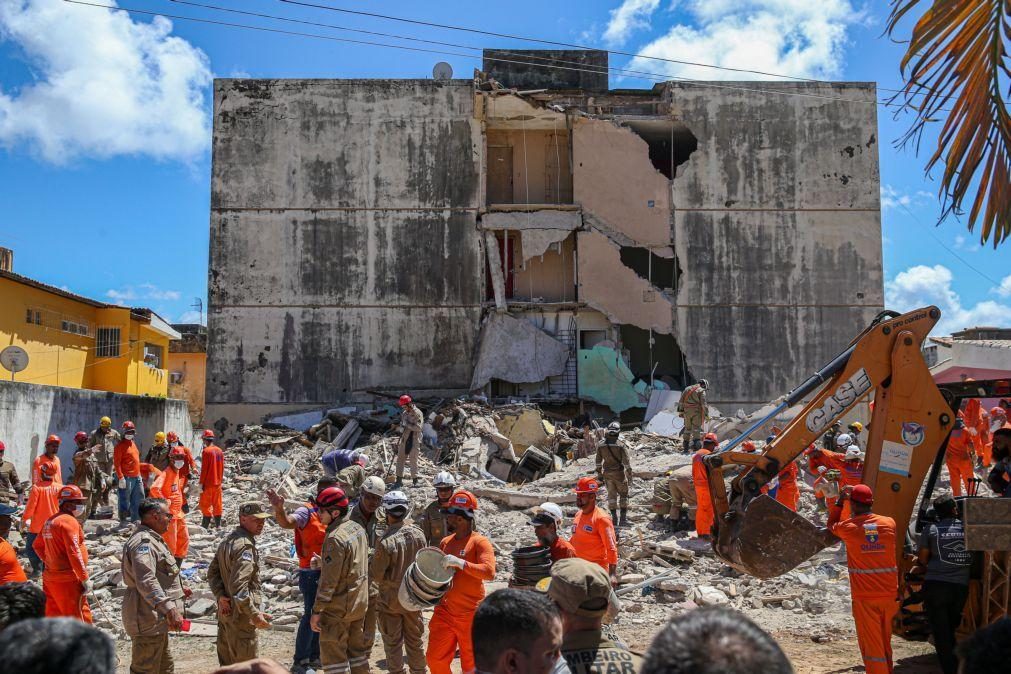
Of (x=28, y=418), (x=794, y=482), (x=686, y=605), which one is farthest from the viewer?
(x=28, y=418)

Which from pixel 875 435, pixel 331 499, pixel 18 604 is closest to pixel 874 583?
pixel 875 435

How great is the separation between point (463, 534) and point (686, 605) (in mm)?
4669

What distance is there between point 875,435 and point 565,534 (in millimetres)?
6035

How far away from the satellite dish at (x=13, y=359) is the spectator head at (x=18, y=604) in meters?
23.0

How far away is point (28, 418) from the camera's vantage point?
16828mm

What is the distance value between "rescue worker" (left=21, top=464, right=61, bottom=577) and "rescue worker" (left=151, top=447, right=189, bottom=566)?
1.21 metres

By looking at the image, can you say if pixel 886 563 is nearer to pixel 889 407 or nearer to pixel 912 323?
Result: pixel 889 407

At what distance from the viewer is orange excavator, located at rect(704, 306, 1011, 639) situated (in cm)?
716

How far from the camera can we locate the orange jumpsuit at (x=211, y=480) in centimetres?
1336

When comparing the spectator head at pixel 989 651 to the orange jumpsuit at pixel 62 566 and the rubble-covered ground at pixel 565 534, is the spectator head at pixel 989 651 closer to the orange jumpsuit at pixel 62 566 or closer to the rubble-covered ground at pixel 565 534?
the rubble-covered ground at pixel 565 534

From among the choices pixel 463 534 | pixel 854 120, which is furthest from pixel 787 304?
pixel 463 534

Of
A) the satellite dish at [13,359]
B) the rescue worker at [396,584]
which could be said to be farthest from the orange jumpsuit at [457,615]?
the satellite dish at [13,359]

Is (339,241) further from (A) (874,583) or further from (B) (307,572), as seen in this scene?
(A) (874,583)

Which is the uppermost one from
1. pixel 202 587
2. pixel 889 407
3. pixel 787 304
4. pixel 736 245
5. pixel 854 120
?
pixel 854 120
